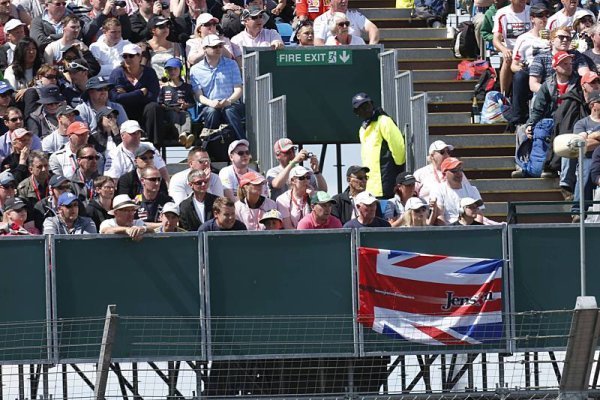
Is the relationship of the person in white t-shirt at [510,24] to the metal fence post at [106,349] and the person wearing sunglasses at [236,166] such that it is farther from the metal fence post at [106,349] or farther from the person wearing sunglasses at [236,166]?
the metal fence post at [106,349]

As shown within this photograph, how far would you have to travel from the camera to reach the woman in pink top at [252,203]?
1711 cm

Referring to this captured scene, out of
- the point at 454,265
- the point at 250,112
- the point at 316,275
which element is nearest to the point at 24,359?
the point at 316,275

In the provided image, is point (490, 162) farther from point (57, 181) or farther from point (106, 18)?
point (57, 181)

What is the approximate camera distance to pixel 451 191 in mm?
17844

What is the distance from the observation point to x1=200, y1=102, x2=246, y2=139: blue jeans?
19.7 m

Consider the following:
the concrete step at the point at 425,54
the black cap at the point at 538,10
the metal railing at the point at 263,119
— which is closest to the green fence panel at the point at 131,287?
the metal railing at the point at 263,119

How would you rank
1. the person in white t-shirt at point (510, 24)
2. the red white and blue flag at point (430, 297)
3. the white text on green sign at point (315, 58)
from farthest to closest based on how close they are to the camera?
the person in white t-shirt at point (510, 24) → the white text on green sign at point (315, 58) → the red white and blue flag at point (430, 297)

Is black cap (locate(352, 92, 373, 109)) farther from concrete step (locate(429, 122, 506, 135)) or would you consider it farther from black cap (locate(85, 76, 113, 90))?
black cap (locate(85, 76, 113, 90))

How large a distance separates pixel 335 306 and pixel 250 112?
14.1 feet

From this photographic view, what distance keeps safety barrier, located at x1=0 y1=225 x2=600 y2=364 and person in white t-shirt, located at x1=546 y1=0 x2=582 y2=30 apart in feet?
20.6

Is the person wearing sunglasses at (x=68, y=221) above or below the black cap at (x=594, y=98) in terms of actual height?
below

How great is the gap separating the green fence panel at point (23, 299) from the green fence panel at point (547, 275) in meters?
4.11

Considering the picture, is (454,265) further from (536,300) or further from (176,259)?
(176,259)

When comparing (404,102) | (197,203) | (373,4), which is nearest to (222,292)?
(197,203)
